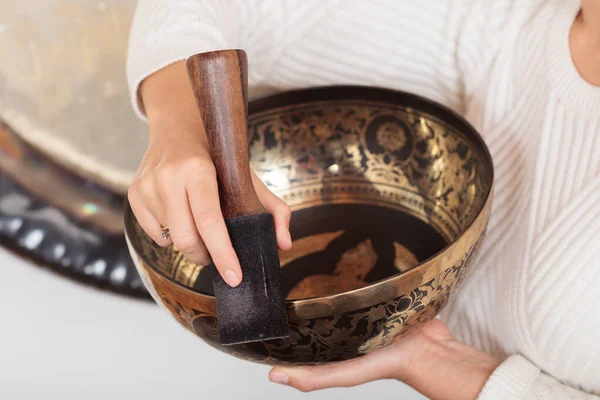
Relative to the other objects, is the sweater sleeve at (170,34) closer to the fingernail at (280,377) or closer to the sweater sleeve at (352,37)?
the sweater sleeve at (352,37)

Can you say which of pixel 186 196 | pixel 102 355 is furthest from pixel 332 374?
pixel 102 355

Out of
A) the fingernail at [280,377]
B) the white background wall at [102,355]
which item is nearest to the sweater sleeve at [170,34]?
the fingernail at [280,377]

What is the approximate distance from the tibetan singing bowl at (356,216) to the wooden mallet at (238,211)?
0.05 feet

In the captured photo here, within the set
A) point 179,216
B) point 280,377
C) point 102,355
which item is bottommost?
point 102,355

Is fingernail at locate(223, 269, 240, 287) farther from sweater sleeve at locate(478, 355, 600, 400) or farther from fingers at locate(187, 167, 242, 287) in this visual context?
sweater sleeve at locate(478, 355, 600, 400)

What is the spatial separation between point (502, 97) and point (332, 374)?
290 mm

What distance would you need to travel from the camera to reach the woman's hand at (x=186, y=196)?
0.38m

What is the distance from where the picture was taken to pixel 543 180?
1.67ft

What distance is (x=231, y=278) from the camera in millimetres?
377

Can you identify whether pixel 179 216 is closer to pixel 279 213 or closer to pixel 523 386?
pixel 279 213

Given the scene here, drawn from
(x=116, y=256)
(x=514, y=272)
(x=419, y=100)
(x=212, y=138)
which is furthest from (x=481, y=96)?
(x=116, y=256)

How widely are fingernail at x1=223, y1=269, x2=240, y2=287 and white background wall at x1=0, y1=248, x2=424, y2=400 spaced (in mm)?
587

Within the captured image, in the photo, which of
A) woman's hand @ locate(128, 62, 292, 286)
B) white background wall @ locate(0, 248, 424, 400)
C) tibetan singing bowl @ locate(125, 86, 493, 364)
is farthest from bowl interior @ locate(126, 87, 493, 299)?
white background wall @ locate(0, 248, 424, 400)

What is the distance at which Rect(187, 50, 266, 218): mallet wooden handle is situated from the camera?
0.37 meters
